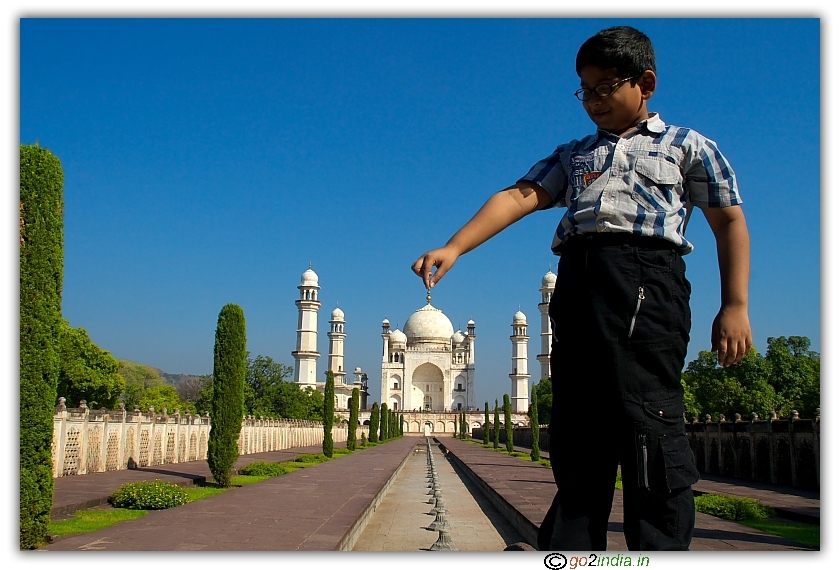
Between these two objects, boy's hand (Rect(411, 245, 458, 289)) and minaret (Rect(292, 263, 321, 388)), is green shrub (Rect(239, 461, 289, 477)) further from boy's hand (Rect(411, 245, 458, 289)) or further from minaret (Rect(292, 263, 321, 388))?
minaret (Rect(292, 263, 321, 388))

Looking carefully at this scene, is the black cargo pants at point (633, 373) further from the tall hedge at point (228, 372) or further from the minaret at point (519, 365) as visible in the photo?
the minaret at point (519, 365)

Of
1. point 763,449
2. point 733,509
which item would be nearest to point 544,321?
point 763,449

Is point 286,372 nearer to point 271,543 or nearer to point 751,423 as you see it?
point 751,423

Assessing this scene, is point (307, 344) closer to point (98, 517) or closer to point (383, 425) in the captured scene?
point (383, 425)

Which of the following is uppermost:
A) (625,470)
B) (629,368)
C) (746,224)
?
(746,224)

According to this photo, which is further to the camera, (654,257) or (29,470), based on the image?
(29,470)

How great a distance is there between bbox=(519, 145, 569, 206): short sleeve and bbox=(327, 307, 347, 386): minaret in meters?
59.5

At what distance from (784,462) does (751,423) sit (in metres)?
1.51

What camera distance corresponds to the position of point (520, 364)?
197ft

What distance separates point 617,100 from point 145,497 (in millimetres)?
6773

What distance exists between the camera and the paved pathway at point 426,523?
6.44 metres

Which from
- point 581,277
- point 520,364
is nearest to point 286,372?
point 520,364

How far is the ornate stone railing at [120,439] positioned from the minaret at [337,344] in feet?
138

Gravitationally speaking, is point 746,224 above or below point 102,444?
above
